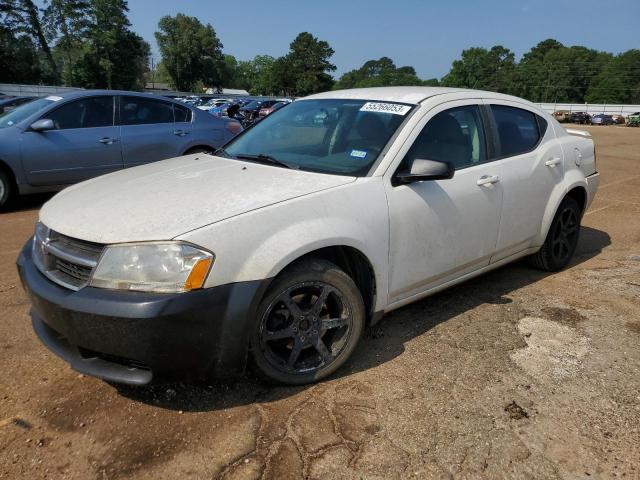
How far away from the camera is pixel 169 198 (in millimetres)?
2658

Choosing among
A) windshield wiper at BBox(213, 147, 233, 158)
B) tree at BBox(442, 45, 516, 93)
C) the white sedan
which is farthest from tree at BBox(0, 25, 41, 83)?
tree at BBox(442, 45, 516, 93)

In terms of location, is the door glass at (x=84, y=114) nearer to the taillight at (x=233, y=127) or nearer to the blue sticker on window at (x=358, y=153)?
the taillight at (x=233, y=127)

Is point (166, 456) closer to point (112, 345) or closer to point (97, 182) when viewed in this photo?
point (112, 345)

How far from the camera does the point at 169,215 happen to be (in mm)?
2445

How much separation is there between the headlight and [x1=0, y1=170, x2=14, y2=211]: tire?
5300 millimetres

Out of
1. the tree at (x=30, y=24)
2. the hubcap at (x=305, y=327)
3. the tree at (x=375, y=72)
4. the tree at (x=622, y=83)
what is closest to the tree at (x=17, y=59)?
the tree at (x=30, y=24)

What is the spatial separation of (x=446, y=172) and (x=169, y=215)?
1554 mm

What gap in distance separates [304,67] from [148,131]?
4135 inches

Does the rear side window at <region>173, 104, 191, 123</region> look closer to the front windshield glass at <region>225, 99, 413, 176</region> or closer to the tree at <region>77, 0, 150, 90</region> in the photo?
the front windshield glass at <region>225, 99, 413, 176</region>

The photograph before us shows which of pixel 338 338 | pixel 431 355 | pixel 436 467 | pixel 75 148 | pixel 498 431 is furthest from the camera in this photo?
pixel 75 148

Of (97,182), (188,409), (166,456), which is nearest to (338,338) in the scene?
→ (188,409)

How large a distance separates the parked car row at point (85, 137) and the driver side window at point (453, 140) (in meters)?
3.68

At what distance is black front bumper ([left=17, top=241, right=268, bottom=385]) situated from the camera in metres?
2.21

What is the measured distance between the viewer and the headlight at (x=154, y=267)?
226 centimetres
